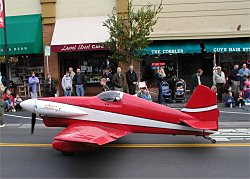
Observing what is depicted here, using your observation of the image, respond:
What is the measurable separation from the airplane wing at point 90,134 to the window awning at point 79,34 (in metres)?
11.3

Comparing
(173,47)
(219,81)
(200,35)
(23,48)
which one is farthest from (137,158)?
(23,48)

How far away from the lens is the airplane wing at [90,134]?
6.84 meters

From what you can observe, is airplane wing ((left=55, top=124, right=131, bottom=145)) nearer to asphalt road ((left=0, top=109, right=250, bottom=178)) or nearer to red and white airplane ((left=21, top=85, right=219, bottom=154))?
red and white airplane ((left=21, top=85, right=219, bottom=154))

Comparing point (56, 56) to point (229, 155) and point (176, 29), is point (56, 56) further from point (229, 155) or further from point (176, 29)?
point (229, 155)

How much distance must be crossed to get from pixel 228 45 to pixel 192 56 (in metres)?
2.20

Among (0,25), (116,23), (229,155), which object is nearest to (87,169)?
(229,155)

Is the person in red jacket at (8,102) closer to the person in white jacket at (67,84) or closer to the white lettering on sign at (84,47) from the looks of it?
the person in white jacket at (67,84)

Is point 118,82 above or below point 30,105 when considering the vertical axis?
above

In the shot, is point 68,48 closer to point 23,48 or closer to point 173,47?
point 23,48

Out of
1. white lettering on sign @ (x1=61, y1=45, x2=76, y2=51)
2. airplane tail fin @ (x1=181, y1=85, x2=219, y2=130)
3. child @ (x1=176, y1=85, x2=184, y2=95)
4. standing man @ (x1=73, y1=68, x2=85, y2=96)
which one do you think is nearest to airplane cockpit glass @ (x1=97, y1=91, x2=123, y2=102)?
airplane tail fin @ (x1=181, y1=85, x2=219, y2=130)

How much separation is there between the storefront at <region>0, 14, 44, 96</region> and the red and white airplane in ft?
40.5

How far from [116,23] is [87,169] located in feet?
36.1

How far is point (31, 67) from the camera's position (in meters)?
21.9

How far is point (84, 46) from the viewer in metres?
19.4
